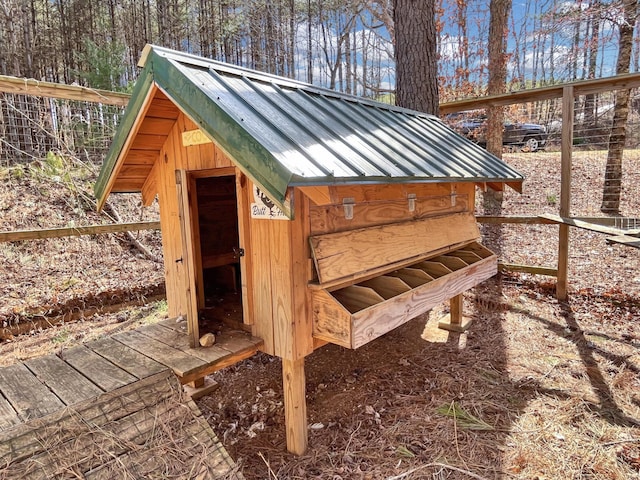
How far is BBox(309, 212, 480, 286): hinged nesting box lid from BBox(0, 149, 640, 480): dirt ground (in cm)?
128

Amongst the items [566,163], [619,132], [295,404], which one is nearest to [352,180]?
[295,404]

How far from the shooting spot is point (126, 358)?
8.79 ft

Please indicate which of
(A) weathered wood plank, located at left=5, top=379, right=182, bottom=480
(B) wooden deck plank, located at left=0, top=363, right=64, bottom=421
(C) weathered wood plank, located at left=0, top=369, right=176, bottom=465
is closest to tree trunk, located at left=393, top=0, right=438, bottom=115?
(C) weathered wood plank, located at left=0, top=369, right=176, bottom=465

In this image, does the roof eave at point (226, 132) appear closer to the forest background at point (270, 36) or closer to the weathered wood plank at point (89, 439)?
the weathered wood plank at point (89, 439)

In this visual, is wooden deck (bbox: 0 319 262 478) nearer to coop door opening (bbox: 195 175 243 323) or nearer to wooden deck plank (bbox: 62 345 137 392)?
wooden deck plank (bbox: 62 345 137 392)

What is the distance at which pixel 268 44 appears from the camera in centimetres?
1862

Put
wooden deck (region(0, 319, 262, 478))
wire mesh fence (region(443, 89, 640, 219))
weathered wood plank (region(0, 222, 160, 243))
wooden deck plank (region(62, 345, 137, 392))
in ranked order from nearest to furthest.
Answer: wooden deck (region(0, 319, 262, 478)) → wooden deck plank (region(62, 345, 137, 392)) → weathered wood plank (region(0, 222, 160, 243)) → wire mesh fence (region(443, 89, 640, 219))

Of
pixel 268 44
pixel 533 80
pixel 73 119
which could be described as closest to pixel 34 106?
pixel 73 119

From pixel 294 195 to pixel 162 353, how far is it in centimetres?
152

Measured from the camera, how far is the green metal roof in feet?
6.26

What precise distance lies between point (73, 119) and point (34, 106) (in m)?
0.76

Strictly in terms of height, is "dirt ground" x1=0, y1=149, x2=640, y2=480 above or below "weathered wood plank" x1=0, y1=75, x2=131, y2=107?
below

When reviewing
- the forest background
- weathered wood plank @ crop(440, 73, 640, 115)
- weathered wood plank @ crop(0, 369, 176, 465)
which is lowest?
weathered wood plank @ crop(0, 369, 176, 465)

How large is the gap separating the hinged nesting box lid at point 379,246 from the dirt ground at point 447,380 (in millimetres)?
1281
